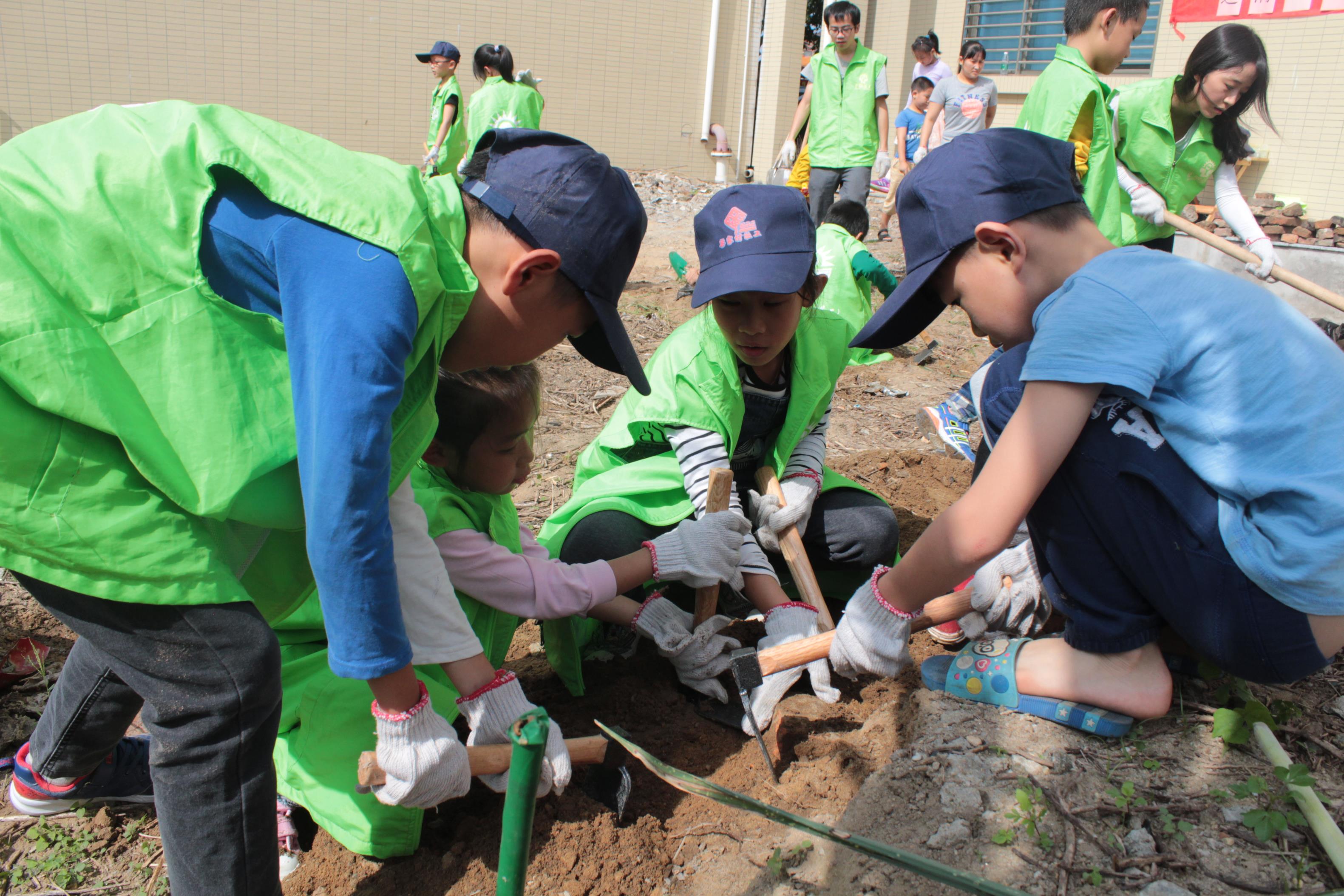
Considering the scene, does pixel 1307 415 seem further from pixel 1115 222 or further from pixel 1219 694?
pixel 1115 222

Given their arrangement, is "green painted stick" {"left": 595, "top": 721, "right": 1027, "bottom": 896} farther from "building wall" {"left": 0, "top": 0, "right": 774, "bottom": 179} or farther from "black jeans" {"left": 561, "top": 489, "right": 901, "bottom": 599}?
"building wall" {"left": 0, "top": 0, "right": 774, "bottom": 179}

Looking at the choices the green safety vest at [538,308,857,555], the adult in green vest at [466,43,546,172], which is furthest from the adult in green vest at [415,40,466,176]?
the green safety vest at [538,308,857,555]

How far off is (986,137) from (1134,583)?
2.92 feet

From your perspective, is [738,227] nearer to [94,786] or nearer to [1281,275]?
[94,786]

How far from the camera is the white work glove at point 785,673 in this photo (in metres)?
2.17

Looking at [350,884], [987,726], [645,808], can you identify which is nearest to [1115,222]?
[987,726]

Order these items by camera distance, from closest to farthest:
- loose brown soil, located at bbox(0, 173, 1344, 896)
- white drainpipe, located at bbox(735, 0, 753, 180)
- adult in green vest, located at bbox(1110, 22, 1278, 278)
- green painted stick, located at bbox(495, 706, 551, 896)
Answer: green painted stick, located at bbox(495, 706, 551, 896), loose brown soil, located at bbox(0, 173, 1344, 896), adult in green vest, located at bbox(1110, 22, 1278, 278), white drainpipe, located at bbox(735, 0, 753, 180)

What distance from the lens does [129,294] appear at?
1.22 meters

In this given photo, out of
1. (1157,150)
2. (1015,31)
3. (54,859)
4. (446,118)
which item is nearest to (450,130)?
(446,118)

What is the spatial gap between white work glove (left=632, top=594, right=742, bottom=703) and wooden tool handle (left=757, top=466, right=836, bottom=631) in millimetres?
257

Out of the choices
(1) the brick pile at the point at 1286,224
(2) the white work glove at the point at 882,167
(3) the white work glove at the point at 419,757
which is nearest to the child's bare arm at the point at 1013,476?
(3) the white work glove at the point at 419,757

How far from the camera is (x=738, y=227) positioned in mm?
2332

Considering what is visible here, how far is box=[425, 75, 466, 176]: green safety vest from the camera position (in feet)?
24.2

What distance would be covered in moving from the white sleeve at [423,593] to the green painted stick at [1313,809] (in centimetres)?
148
